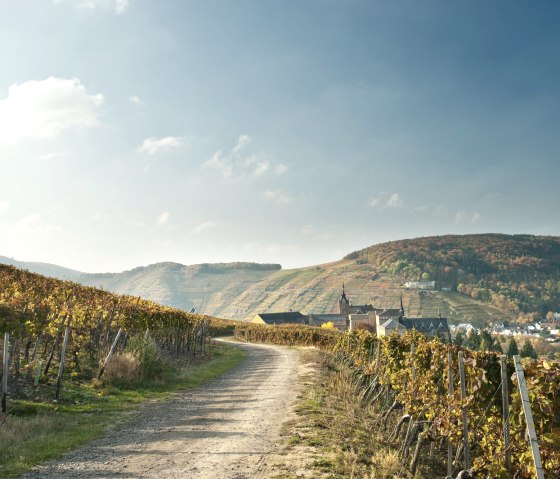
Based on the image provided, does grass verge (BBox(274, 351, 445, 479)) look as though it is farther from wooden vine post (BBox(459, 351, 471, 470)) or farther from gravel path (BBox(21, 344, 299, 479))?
wooden vine post (BBox(459, 351, 471, 470))

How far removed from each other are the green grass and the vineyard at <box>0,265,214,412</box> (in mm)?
782

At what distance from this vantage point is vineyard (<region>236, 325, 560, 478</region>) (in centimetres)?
690

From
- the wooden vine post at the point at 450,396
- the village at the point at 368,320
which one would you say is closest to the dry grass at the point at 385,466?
the wooden vine post at the point at 450,396

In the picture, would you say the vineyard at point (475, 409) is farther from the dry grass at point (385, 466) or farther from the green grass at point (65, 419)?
the green grass at point (65, 419)

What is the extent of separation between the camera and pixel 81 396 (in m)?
14.8

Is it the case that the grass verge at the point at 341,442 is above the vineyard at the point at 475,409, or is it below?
below

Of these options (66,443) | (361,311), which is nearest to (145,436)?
(66,443)

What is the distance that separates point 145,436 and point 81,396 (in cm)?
540

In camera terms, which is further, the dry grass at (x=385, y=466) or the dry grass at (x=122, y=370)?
the dry grass at (x=122, y=370)

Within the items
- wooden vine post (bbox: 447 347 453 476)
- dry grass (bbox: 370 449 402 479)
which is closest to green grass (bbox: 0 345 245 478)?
dry grass (bbox: 370 449 402 479)

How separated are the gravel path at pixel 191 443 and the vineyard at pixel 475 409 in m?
3.23

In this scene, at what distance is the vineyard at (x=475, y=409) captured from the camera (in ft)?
22.6

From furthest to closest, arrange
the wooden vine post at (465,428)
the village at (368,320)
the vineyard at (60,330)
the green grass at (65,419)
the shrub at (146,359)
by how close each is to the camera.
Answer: the village at (368,320) → the shrub at (146,359) → the vineyard at (60,330) → the green grass at (65,419) → the wooden vine post at (465,428)

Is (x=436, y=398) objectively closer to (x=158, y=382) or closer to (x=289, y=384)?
(x=289, y=384)
